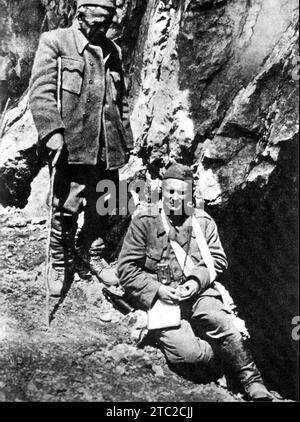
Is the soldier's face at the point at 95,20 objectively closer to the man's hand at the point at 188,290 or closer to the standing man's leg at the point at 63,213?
the standing man's leg at the point at 63,213

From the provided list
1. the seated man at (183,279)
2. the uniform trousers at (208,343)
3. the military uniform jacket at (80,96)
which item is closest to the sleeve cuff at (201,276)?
the seated man at (183,279)

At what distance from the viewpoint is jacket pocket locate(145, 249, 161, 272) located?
4.35 meters

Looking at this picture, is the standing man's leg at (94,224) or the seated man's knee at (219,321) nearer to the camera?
the seated man's knee at (219,321)

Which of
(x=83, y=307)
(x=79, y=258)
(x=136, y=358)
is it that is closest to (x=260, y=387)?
(x=136, y=358)

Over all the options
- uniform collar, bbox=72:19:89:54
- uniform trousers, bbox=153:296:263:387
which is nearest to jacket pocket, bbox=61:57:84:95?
uniform collar, bbox=72:19:89:54

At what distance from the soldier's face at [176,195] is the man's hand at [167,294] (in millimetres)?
643

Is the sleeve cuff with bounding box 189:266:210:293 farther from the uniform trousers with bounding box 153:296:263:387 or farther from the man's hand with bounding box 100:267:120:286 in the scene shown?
the man's hand with bounding box 100:267:120:286

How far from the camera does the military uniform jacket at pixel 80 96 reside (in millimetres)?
4215

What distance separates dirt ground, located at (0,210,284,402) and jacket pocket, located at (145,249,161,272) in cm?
53

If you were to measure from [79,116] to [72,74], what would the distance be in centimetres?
36

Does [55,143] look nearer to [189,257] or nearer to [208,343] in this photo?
[189,257]

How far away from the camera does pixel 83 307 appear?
4684 millimetres

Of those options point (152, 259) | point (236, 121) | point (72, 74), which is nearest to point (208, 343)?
point (152, 259)

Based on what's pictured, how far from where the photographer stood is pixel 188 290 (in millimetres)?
4164
